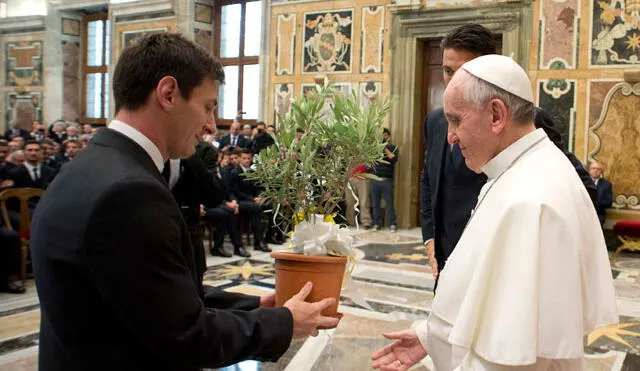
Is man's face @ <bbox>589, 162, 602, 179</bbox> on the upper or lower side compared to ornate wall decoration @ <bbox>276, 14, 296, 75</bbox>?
lower

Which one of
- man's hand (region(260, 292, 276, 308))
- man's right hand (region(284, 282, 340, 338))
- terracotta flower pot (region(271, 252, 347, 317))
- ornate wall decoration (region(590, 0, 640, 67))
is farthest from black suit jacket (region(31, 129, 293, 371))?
ornate wall decoration (region(590, 0, 640, 67))

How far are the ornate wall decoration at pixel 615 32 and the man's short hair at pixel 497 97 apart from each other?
8083 mm

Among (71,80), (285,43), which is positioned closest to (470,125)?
(285,43)

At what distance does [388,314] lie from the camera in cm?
501

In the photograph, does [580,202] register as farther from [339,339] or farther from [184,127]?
[339,339]

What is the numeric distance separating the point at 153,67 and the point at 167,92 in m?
0.06

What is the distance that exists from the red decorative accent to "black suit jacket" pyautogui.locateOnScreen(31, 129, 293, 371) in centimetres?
798

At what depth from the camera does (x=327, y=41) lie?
11.0m

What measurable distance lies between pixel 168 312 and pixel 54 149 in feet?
28.5

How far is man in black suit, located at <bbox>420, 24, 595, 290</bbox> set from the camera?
2.44 metres

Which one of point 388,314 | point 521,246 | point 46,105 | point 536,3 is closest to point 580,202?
point 521,246

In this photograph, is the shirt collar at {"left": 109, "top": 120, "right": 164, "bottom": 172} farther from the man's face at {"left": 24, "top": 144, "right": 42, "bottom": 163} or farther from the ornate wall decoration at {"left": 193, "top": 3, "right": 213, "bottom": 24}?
the ornate wall decoration at {"left": 193, "top": 3, "right": 213, "bottom": 24}

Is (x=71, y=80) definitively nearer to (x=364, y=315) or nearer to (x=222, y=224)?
(x=222, y=224)

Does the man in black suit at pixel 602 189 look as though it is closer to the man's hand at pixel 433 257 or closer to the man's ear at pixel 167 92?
the man's hand at pixel 433 257
